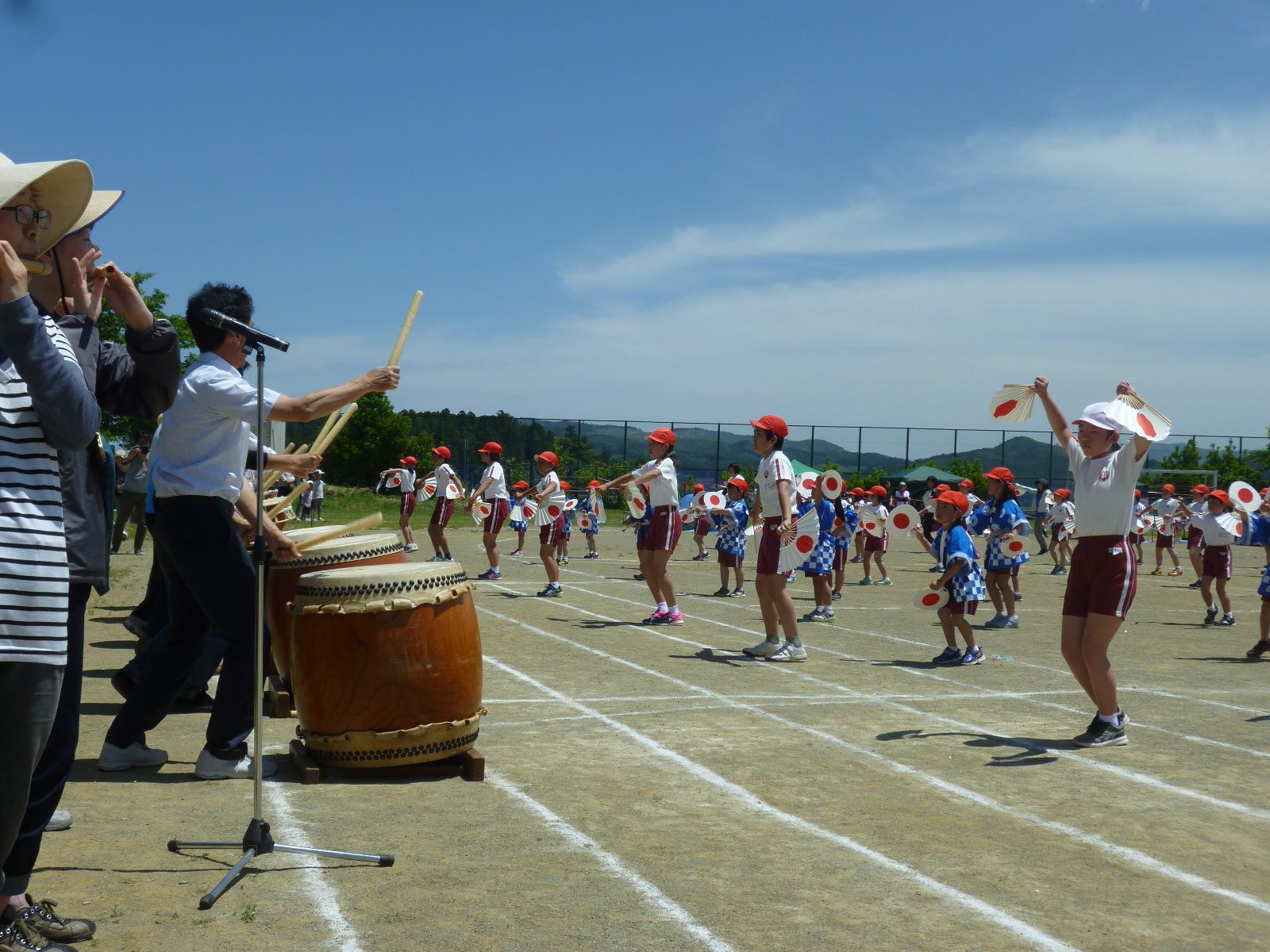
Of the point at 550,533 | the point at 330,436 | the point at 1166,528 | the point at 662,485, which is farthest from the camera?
the point at 1166,528

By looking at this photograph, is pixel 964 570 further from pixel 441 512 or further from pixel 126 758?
pixel 441 512

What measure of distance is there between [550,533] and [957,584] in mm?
6359

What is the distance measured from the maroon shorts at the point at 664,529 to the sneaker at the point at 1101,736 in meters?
5.15

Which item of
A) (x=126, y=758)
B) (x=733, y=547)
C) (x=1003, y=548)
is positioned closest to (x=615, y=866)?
(x=126, y=758)

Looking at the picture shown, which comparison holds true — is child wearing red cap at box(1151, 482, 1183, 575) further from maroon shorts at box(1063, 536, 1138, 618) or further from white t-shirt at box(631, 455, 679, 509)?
maroon shorts at box(1063, 536, 1138, 618)

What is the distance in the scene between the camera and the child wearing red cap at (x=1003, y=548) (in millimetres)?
12203

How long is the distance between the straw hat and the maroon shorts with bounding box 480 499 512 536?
41.9 feet

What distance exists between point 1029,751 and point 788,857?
2.45 m

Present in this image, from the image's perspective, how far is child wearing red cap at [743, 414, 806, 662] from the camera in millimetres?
8562

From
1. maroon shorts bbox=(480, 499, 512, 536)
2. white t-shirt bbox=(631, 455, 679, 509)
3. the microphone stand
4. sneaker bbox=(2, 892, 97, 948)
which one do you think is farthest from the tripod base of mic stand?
maroon shorts bbox=(480, 499, 512, 536)

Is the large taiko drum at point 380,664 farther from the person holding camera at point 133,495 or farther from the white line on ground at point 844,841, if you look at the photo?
the person holding camera at point 133,495

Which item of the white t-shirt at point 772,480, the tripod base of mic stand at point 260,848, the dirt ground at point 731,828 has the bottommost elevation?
the dirt ground at point 731,828

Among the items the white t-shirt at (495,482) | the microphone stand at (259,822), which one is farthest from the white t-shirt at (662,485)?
the microphone stand at (259,822)

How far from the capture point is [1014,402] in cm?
646
